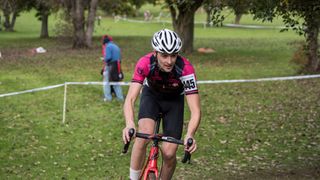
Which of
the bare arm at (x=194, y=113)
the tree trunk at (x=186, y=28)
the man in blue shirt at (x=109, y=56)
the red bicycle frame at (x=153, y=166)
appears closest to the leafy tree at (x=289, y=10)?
the bare arm at (x=194, y=113)

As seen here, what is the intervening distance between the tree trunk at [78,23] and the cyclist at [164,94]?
29562mm

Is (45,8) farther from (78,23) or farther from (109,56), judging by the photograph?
(109,56)

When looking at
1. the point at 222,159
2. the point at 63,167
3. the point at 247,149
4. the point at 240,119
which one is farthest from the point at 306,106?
the point at 63,167

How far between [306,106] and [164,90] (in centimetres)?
968

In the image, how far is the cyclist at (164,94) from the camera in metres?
5.62

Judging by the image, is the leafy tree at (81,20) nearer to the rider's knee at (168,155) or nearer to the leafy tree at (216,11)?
the leafy tree at (216,11)

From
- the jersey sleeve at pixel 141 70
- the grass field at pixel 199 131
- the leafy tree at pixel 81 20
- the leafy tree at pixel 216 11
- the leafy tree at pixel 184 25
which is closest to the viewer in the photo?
the jersey sleeve at pixel 141 70

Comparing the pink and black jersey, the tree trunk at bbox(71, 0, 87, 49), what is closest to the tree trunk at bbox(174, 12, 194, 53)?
the tree trunk at bbox(71, 0, 87, 49)

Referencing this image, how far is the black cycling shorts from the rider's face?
20.3 inches

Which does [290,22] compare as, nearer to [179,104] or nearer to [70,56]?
[179,104]

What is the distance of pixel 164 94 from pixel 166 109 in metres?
Answer: 0.17

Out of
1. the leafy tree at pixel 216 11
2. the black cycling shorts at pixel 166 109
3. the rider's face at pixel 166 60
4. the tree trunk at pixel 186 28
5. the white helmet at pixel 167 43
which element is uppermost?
the leafy tree at pixel 216 11

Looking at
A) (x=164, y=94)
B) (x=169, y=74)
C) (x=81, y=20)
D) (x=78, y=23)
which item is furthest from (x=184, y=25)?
(x=169, y=74)

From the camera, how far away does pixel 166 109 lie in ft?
20.2
